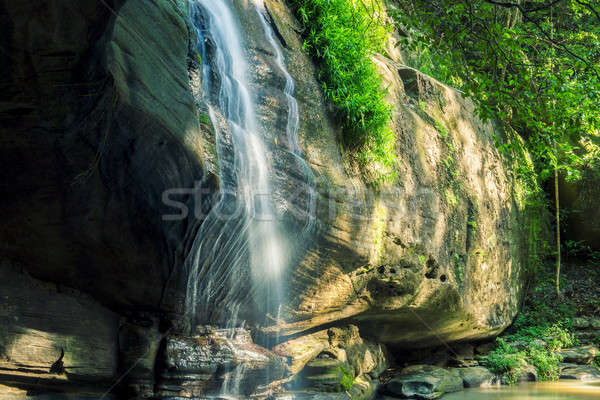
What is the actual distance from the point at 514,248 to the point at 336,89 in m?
6.27

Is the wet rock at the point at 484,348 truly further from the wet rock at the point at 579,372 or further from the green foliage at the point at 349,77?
the green foliage at the point at 349,77

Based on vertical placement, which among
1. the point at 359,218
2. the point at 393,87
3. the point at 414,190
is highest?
the point at 393,87

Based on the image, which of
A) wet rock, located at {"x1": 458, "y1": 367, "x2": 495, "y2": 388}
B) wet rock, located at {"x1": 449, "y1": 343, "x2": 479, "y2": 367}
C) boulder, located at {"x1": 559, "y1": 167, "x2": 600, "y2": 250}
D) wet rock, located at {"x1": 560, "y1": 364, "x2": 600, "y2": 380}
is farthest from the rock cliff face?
boulder, located at {"x1": 559, "y1": 167, "x2": 600, "y2": 250}

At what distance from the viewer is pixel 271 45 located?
18.9 feet

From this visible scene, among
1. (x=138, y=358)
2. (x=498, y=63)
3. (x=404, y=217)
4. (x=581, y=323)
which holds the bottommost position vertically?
(x=138, y=358)

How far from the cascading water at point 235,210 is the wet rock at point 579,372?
6.33 metres

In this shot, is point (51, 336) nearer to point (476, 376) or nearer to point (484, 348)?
point (476, 376)

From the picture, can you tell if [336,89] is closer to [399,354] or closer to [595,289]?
[399,354]

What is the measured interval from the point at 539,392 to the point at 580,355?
3016 mm

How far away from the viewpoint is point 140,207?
12.3 ft

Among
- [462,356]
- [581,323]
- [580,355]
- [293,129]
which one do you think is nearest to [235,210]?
[293,129]

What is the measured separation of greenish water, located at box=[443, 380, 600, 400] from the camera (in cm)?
676

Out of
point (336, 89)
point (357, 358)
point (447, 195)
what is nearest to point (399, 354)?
point (357, 358)

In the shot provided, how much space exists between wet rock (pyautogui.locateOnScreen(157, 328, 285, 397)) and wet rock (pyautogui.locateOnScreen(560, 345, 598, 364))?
7.26m
